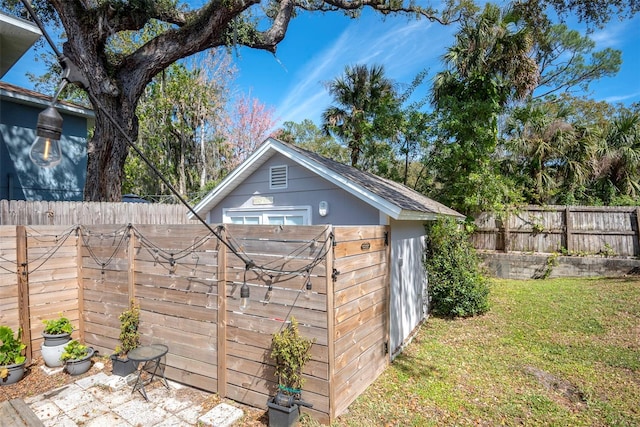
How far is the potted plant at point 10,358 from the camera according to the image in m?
4.83

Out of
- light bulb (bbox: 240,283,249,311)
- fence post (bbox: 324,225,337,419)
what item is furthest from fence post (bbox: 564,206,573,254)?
light bulb (bbox: 240,283,249,311)

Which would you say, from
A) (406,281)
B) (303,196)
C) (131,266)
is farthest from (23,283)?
(406,281)

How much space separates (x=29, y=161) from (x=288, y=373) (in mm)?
11766

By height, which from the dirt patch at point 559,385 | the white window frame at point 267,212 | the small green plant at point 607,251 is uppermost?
the white window frame at point 267,212

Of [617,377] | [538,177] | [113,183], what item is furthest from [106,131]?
[538,177]

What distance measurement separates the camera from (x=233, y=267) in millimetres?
4324

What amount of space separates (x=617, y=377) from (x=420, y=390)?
3.04m

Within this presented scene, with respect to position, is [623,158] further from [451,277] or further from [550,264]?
[451,277]

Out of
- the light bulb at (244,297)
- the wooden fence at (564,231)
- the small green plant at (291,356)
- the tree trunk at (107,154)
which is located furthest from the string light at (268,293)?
the wooden fence at (564,231)

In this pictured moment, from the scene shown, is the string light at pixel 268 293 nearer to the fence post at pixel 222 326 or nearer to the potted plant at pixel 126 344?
the fence post at pixel 222 326

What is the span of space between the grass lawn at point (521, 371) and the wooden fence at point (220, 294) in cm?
59

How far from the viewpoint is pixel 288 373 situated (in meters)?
3.80

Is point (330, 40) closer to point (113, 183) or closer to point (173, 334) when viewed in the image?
point (113, 183)

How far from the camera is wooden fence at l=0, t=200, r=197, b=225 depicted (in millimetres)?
6781
